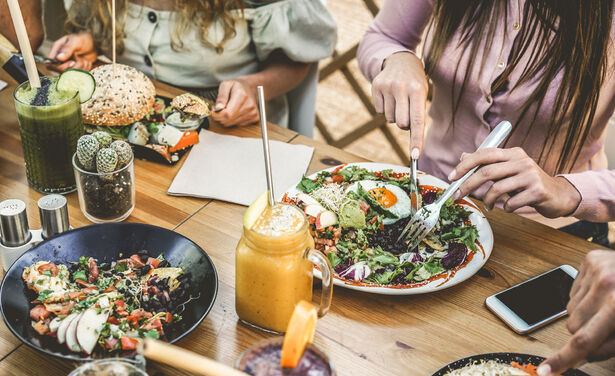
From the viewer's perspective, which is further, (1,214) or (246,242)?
(1,214)

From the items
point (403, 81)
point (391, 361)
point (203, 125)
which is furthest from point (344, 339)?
point (203, 125)

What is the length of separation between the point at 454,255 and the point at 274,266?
431 mm

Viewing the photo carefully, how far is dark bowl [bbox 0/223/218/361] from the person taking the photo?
0.80 m

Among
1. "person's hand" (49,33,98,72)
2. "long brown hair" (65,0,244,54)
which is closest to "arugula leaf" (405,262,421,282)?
"long brown hair" (65,0,244,54)

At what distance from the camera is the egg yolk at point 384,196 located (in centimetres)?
118

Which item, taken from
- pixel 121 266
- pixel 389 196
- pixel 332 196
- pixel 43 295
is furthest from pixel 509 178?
pixel 43 295

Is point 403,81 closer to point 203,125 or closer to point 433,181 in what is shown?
point 433,181

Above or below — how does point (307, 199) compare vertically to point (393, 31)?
below

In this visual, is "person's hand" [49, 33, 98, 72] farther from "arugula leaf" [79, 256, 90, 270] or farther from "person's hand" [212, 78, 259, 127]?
"arugula leaf" [79, 256, 90, 270]

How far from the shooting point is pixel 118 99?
1.40 metres

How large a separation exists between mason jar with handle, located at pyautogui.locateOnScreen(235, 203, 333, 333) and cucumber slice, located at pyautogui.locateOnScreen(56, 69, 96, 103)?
2.21 feet

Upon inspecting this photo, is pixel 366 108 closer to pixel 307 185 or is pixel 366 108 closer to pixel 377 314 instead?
pixel 307 185

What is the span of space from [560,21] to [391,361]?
889 mm

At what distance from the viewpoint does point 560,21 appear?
48.1 inches
